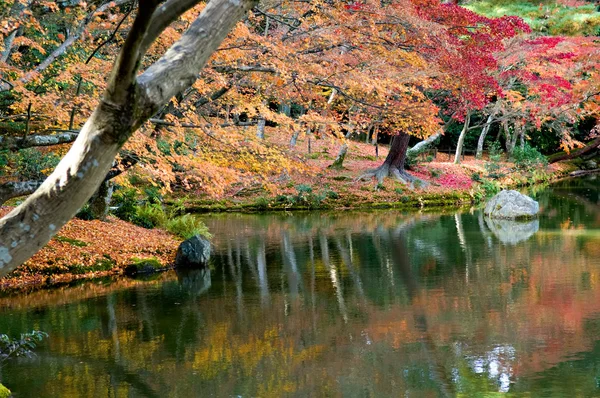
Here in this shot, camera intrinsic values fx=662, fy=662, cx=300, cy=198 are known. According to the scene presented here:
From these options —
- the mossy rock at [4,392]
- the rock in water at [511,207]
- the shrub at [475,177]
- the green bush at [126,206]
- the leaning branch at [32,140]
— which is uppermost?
the leaning branch at [32,140]

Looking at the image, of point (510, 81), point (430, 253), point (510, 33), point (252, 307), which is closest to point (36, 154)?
point (252, 307)

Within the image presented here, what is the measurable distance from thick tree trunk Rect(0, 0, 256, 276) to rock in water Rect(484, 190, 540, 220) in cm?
1718

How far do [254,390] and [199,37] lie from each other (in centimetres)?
406

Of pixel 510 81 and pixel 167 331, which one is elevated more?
pixel 510 81

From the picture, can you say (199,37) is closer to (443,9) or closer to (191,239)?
(191,239)

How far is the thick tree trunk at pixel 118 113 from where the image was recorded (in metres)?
3.73

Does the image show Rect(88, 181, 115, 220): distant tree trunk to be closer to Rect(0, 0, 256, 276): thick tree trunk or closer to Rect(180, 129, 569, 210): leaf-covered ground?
Rect(180, 129, 569, 210): leaf-covered ground

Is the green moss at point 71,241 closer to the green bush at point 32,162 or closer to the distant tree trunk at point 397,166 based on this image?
the green bush at point 32,162

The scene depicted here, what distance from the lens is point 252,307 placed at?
10.4m

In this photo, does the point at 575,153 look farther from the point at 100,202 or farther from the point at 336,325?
the point at 336,325

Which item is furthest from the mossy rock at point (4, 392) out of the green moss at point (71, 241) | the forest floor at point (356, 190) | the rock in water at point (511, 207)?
the rock in water at point (511, 207)

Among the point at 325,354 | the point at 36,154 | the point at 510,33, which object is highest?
the point at 510,33

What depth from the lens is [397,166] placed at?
25922 mm

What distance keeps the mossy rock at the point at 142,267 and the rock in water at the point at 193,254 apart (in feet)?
1.48
